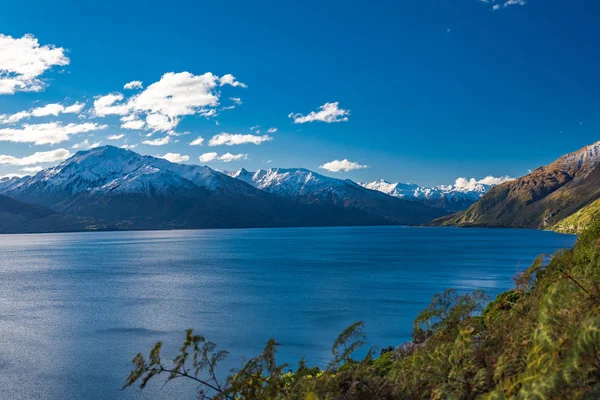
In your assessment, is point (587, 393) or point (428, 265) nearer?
point (587, 393)

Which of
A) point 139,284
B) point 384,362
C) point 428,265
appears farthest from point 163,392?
point 428,265

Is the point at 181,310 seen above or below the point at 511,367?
below

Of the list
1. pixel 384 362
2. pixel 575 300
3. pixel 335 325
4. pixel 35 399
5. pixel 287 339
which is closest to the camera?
pixel 575 300

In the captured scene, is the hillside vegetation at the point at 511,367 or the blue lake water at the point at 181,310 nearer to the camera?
the hillside vegetation at the point at 511,367

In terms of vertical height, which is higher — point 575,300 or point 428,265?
point 575,300

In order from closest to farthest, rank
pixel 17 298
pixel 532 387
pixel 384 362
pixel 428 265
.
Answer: pixel 532 387, pixel 384 362, pixel 17 298, pixel 428 265

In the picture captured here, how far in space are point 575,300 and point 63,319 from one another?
72.1m

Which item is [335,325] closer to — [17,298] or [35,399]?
[35,399]

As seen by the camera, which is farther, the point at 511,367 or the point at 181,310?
the point at 181,310

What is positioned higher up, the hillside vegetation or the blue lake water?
the hillside vegetation

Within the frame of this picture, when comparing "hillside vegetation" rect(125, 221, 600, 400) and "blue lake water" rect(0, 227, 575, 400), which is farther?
"blue lake water" rect(0, 227, 575, 400)

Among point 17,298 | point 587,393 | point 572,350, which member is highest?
point 572,350

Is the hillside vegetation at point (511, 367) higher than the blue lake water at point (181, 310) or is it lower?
higher

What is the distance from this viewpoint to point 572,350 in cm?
1062
